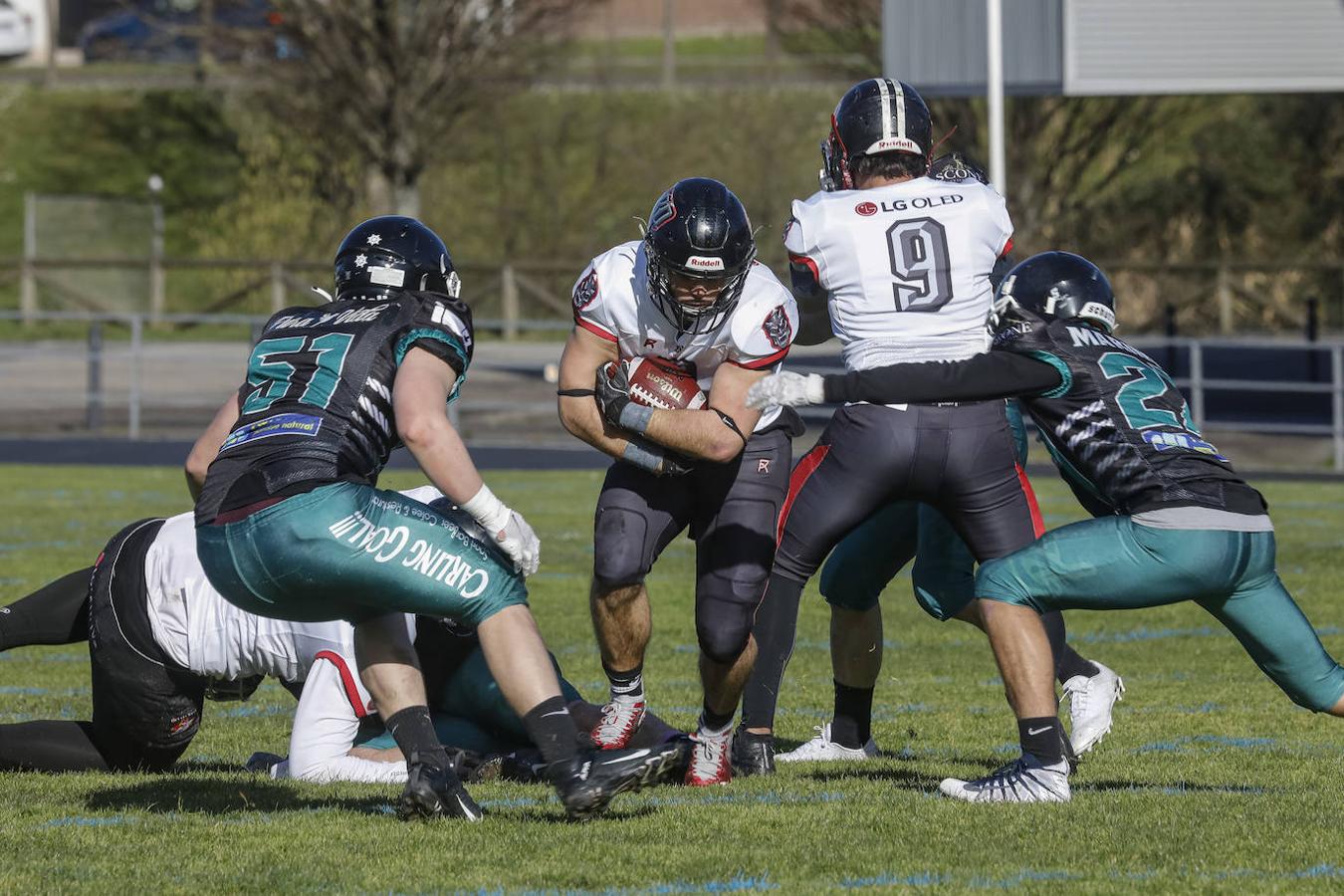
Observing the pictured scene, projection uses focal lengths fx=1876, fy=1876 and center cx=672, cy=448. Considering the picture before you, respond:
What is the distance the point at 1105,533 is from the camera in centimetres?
461

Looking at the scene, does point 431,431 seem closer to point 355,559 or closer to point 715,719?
point 355,559

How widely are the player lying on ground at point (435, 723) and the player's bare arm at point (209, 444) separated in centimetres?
60

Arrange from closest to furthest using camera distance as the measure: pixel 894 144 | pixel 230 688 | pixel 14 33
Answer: pixel 894 144, pixel 230 688, pixel 14 33

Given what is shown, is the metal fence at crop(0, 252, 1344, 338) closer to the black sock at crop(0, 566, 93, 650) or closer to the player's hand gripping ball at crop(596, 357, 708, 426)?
the black sock at crop(0, 566, 93, 650)

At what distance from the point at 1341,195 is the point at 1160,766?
29.8m

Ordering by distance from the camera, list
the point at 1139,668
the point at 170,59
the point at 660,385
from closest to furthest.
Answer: the point at 660,385 < the point at 1139,668 < the point at 170,59

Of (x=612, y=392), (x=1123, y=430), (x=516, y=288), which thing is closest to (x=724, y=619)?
(x=612, y=392)

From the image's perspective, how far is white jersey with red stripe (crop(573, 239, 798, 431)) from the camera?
17.1ft

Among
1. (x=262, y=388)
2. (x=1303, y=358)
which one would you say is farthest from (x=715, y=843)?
(x=1303, y=358)

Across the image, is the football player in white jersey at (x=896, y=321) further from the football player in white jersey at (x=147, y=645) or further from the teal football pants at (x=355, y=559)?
the football player in white jersey at (x=147, y=645)

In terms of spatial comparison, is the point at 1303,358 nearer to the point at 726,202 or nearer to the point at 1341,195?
the point at 1341,195

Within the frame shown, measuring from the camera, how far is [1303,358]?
87.2 ft

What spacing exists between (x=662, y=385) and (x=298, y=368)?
1224mm

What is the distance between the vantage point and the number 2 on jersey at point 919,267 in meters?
5.08
